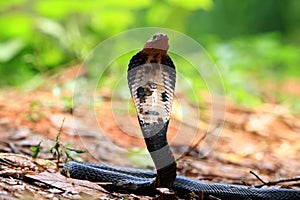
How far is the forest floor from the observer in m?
2.88

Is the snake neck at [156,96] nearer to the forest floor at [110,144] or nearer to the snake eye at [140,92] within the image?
the snake eye at [140,92]

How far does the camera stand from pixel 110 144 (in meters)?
4.48

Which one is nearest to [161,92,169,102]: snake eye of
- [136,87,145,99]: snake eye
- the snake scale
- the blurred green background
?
the snake scale

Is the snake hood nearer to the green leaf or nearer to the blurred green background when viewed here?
the blurred green background

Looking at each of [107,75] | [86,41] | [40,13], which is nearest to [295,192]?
[107,75]

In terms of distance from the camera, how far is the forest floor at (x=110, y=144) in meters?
2.88

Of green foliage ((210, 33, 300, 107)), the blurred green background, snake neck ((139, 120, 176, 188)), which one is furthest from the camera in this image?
the blurred green background

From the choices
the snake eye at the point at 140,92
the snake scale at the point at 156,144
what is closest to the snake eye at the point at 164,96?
the snake scale at the point at 156,144

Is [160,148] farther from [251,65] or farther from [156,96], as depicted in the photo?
[251,65]

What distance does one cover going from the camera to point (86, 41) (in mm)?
7844

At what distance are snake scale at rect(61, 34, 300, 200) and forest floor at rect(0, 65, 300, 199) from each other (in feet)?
0.44

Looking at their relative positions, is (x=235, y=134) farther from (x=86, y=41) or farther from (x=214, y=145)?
(x=86, y=41)

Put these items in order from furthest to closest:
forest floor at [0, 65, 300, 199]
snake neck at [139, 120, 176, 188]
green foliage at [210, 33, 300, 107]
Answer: green foliage at [210, 33, 300, 107] → forest floor at [0, 65, 300, 199] → snake neck at [139, 120, 176, 188]

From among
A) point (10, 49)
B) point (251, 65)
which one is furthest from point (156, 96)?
point (251, 65)
